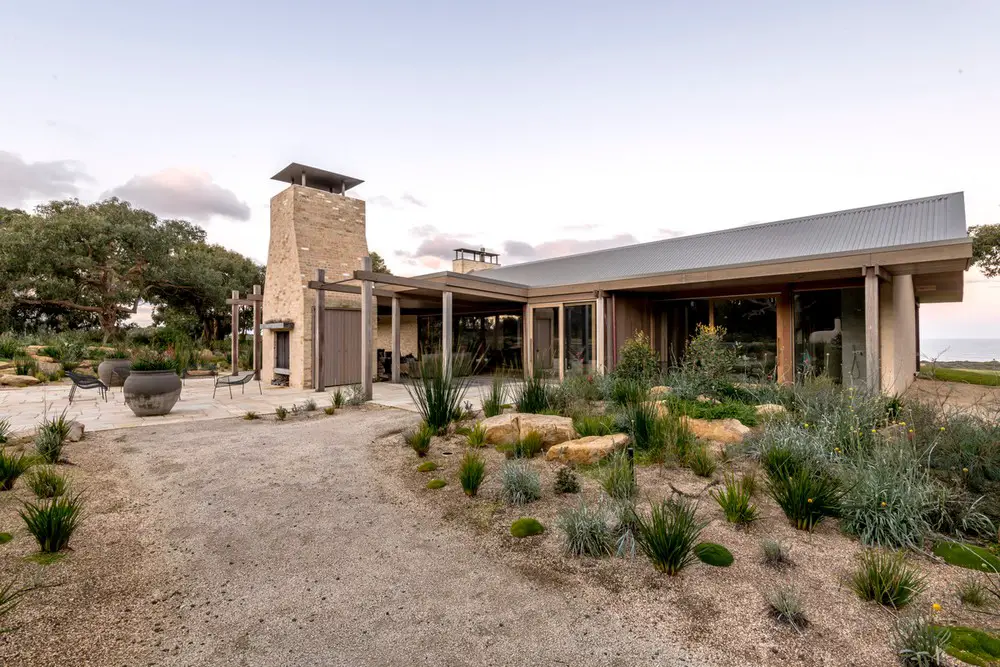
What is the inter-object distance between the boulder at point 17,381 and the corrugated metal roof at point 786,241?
13612mm

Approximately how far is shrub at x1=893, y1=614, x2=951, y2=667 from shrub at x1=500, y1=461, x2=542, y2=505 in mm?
2132

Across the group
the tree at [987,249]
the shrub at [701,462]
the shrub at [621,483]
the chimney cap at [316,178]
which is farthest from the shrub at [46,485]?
the tree at [987,249]

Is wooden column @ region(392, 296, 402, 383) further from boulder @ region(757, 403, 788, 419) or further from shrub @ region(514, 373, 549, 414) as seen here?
boulder @ region(757, 403, 788, 419)

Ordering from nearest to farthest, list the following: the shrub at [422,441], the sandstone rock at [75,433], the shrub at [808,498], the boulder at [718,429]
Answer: the shrub at [808,498] → the boulder at [718,429] → the shrub at [422,441] → the sandstone rock at [75,433]

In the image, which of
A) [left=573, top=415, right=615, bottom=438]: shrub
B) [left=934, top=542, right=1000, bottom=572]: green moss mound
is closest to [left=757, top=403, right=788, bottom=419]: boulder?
[left=573, top=415, right=615, bottom=438]: shrub

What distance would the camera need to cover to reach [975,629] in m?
1.90

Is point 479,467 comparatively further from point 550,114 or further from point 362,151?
point 550,114

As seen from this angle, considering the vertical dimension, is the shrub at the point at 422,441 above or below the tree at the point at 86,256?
below

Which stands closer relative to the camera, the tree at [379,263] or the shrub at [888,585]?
the shrub at [888,585]

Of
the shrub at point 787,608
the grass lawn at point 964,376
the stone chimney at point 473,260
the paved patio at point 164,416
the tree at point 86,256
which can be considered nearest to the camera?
the shrub at point 787,608

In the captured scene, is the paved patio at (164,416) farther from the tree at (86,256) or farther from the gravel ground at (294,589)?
the tree at (86,256)

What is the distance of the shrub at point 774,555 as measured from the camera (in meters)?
2.46

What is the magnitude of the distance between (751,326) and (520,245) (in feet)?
63.2

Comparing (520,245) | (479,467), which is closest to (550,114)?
(479,467)
